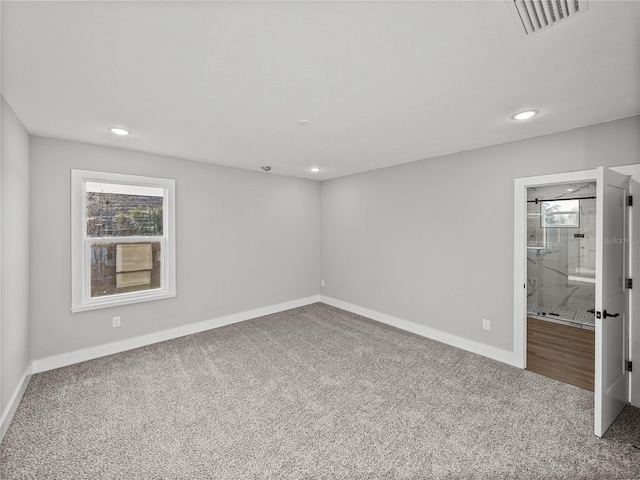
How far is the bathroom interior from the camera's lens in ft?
14.1

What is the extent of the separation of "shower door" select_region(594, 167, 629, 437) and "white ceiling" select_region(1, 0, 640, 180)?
28.2 inches

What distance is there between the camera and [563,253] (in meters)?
4.94

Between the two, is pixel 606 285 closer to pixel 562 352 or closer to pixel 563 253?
pixel 562 352

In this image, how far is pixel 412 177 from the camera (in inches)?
159

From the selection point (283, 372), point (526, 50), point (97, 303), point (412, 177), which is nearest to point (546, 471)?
point (283, 372)

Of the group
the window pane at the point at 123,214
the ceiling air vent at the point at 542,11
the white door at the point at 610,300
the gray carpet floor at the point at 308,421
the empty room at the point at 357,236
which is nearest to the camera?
the ceiling air vent at the point at 542,11

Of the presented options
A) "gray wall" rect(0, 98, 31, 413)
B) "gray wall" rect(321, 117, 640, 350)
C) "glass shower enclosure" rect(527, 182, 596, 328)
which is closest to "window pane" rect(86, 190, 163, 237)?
"gray wall" rect(0, 98, 31, 413)

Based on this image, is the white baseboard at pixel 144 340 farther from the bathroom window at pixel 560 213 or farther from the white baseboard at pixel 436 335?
the bathroom window at pixel 560 213

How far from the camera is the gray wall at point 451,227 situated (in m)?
2.80

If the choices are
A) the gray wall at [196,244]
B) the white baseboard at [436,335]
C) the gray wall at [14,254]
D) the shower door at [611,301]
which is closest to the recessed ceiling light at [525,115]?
the shower door at [611,301]

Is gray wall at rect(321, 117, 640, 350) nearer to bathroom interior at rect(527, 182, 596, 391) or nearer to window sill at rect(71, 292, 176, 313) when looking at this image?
bathroom interior at rect(527, 182, 596, 391)

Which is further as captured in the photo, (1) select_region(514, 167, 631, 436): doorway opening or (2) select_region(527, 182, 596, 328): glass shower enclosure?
(2) select_region(527, 182, 596, 328): glass shower enclosure

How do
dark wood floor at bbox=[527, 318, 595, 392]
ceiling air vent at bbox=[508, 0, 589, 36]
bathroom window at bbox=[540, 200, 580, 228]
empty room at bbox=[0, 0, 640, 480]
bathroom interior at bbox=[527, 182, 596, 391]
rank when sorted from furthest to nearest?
bathroom window at bbox=[540, 200, 580, 228] → bathroom interior at bbox=[527, 182, 596, 391] → dark wood floor at bbox=[527, 318, 595, 392] → empty room at bbox=[0, 0, 640, 480] → ceiling air vent at bbox=[508, 0, 589, 36]

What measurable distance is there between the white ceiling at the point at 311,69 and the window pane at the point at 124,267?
4.22 feet
